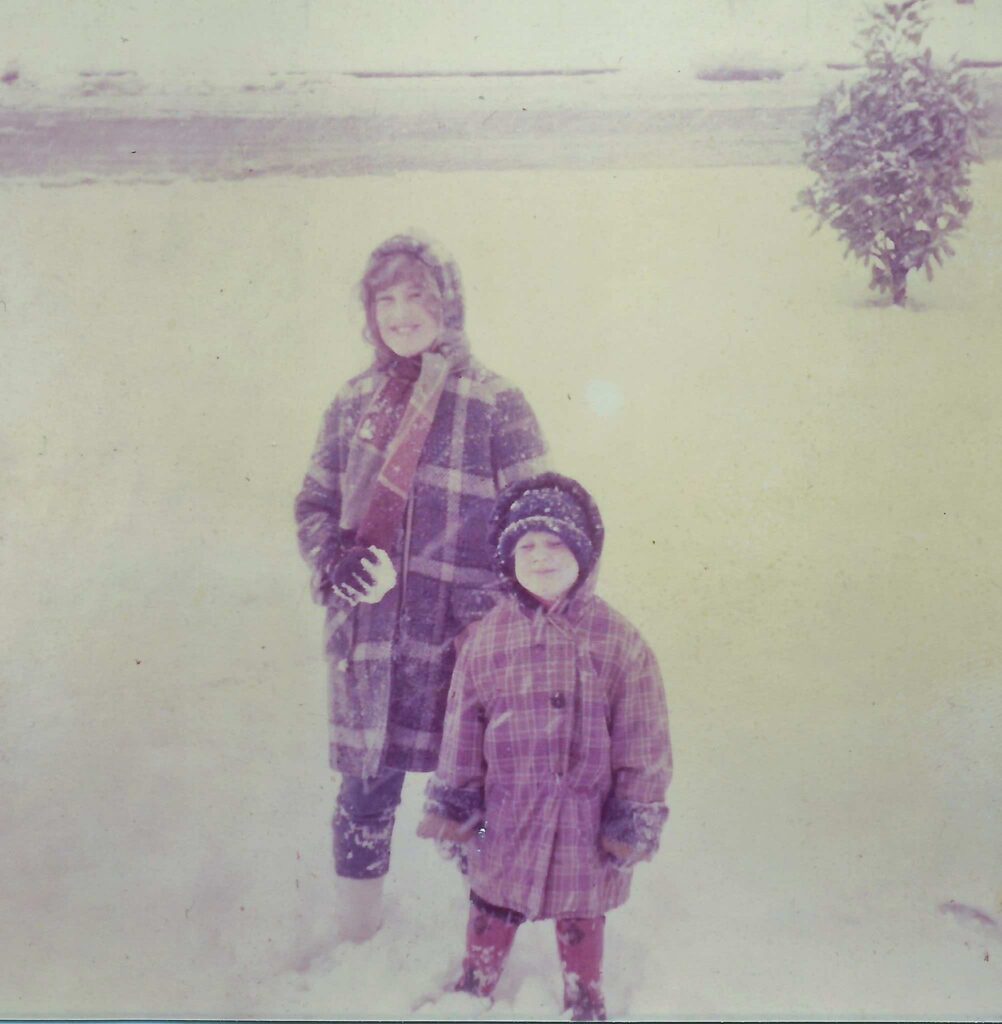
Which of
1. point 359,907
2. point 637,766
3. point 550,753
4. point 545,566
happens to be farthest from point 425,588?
point 359,907

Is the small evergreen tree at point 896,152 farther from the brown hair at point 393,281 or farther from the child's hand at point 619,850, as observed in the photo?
the child's hand at point 619,850

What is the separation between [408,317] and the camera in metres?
1.85

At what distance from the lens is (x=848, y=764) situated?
1850 mm

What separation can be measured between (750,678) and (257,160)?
4.26 ft

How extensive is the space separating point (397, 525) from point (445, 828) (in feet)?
1.68

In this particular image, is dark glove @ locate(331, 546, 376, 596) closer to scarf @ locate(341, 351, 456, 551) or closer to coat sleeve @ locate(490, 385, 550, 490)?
scarf @ locate(341, 351, 456, 551)

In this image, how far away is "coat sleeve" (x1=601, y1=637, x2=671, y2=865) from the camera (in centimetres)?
170

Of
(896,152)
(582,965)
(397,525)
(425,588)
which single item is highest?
(896,152)

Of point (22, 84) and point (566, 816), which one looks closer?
point (566, 816)

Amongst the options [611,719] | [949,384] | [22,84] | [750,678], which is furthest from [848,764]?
[22,84]

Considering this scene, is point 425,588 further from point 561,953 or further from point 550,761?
point 561,953

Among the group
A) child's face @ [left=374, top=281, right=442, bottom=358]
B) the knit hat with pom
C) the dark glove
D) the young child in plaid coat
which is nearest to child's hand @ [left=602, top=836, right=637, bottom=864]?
the young child in plaid coat

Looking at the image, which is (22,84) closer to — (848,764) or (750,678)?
(750,678)

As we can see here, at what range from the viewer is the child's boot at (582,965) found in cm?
175
